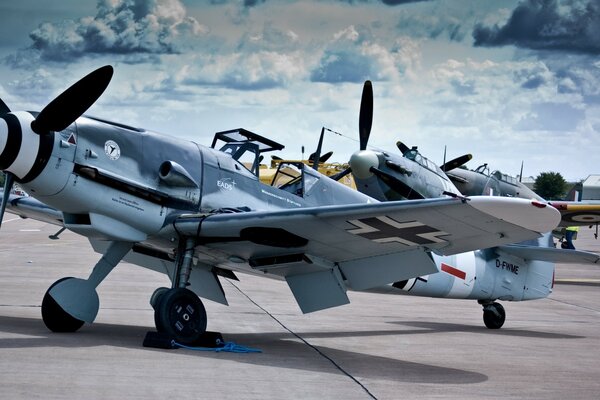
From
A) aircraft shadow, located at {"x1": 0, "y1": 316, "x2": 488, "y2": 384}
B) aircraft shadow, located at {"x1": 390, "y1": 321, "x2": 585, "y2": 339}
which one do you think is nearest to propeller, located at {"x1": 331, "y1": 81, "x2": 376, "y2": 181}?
aircraft shadow, located at {"x1": 390, "y1": 321, "x2": 585, "y2": 339}

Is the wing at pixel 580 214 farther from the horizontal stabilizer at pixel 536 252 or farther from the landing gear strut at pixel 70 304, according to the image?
the landing gear strut at pixel 70 304

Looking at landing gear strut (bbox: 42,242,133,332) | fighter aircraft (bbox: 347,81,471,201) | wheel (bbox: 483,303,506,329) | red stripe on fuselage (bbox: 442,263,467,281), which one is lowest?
wheel (bbox: 483,303,506,329)

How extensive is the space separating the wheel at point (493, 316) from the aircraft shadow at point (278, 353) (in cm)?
367

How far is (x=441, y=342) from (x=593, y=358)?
190 cm

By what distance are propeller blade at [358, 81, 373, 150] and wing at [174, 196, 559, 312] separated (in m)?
13.3

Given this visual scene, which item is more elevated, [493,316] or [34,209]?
[34,209]

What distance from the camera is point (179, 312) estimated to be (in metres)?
9.29

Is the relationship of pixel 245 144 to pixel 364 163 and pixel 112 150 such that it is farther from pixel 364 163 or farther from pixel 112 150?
pixel 364 163

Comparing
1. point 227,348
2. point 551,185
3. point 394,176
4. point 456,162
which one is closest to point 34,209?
point 227,348

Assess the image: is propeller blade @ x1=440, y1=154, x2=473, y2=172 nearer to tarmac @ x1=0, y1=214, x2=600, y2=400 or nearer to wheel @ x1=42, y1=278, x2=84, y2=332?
tarmac @ x1=0, y1=214, x2=600, y2=400

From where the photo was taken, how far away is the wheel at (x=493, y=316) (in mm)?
13203

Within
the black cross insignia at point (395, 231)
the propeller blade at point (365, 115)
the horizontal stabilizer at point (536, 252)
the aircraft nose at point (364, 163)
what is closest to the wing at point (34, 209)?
the black cross insignia at point (395, 231)

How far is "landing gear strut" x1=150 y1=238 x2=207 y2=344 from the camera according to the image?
30.0ft

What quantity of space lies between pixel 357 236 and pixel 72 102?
3219mm
